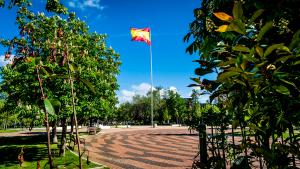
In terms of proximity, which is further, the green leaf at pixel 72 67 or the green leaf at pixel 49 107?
the green leaf at pixel 72 67

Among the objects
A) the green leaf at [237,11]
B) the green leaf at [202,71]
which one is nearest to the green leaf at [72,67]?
the green leaf at [202,71]

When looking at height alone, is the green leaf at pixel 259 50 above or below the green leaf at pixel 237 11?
below

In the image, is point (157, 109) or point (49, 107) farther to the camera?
point (157, 109)

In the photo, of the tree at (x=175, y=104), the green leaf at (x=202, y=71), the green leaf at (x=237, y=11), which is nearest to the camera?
the green leaf at (x=237, y=11)

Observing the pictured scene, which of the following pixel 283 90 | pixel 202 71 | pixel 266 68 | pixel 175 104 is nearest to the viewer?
pixel 283 90

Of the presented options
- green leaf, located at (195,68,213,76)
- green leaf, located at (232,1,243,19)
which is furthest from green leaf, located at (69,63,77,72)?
green leaf, located at (232,1,243,19)

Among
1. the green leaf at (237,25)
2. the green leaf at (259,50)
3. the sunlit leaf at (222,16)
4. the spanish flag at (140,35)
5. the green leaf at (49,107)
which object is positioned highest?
the spanish flag at (140,35)

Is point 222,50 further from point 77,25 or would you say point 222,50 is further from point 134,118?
point 134,118

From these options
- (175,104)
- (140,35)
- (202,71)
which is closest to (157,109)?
(175,104)

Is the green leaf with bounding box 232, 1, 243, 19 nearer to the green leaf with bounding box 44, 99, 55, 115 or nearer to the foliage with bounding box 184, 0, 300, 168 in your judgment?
the foliage with bounding box 184, 0, 300, 168

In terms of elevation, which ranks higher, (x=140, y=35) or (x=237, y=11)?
(x=140, y=35)

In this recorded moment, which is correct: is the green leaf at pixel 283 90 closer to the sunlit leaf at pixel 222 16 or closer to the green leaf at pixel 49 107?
the sunlit leaf at pixel 222 16

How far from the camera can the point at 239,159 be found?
206 centimetres

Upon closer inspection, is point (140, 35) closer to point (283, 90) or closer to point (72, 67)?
point (72, 67)
